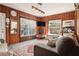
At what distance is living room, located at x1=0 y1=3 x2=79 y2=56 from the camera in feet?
7.07

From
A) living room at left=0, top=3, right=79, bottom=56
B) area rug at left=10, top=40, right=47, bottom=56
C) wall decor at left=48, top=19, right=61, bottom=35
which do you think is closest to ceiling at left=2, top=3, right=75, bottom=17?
living room at left=0, top=3, right=79, bottom=56

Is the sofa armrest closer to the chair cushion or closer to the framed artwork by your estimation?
the chair cushion

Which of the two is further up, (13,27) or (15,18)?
(15,18)

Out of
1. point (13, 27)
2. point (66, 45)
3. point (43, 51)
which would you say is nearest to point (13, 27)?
point (13, 27)

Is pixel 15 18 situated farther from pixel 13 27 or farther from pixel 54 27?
pixel 54 27

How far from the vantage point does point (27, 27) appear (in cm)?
225

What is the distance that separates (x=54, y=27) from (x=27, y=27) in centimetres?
55

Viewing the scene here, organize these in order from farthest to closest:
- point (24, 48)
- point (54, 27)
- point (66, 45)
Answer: point (24, 48), point (54, 27), point (66, 45)

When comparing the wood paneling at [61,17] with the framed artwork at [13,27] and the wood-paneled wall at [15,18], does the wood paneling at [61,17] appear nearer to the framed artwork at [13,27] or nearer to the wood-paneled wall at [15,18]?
the wood-paneled wall at [15,18]

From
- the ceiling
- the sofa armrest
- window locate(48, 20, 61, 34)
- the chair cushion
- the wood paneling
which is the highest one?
the ceiling

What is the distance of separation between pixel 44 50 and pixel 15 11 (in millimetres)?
1026

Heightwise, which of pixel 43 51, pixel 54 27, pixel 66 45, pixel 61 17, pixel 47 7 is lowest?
pixel 43 51

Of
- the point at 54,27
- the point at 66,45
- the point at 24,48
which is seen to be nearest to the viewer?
the point at 66,45

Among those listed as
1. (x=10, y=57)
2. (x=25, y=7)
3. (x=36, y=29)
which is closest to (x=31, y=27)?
(x=36, y=29)
